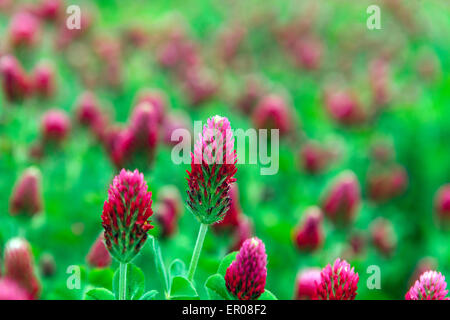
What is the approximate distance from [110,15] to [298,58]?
2.93 metres

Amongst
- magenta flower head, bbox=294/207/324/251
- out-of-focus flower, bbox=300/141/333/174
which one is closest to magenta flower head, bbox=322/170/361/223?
magenta flower head, bbox=294/207/324/251

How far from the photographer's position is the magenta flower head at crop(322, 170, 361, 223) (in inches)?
136

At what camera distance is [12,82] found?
3375mm

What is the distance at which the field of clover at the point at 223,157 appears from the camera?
1732 mm

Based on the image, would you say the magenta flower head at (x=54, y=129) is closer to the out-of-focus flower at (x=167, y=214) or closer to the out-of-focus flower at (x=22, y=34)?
the out-of-focus flower at (x=167, y=214)

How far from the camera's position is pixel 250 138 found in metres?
4.41

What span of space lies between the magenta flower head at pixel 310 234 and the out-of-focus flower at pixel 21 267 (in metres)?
1.37

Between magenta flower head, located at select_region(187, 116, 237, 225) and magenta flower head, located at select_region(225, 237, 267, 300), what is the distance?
0.42 feet

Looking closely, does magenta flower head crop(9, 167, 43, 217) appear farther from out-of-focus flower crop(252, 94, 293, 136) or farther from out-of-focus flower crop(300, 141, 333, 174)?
out-of-focus flower crop(300, 141, 333, 174)

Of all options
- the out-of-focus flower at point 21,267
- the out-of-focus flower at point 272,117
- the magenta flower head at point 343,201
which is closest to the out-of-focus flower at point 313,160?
the out-of-focus flower at point 272,117

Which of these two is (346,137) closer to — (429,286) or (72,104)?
(72,104)

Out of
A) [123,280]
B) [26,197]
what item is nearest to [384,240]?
[26,197]
